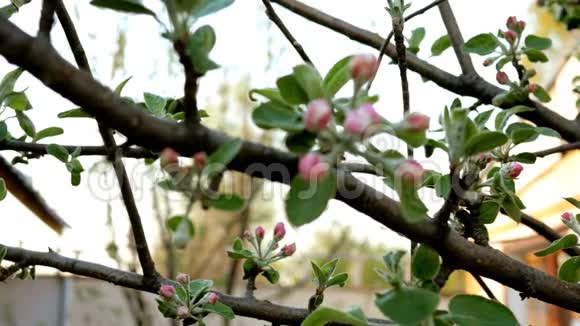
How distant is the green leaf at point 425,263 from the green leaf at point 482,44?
42cm

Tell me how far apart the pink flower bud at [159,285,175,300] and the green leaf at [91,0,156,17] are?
33cm

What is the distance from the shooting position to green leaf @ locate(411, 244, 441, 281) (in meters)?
0.47

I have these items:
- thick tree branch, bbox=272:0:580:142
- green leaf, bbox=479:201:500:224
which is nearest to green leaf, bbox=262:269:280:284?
green leaf, bbox=479:201:500:224

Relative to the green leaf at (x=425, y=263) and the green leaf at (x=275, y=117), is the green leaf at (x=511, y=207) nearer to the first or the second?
the green leaf at (x=425, y=263)

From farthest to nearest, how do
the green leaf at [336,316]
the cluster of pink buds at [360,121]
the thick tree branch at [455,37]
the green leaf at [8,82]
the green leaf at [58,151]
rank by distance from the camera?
the thick tree branch at [455,37] < the green leaf at [58,151] < the green leaf at [8,82] < the green leaf at [336,316] < the cluster of pink buds at [360,121]

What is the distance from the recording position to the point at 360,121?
0.32m

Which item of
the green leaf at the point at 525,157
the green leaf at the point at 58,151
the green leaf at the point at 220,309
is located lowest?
the green leaf at the point at 220,309

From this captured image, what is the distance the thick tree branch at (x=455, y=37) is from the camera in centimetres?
94

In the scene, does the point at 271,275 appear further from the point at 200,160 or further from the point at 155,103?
the point at 200,160

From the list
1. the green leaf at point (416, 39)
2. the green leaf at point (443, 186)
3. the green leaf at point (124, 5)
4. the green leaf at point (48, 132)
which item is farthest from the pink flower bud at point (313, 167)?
the green leaf at point (416, 39)

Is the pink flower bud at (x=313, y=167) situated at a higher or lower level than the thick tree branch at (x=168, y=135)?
lower

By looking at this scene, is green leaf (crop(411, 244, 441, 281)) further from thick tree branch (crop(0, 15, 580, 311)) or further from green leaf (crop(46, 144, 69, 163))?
green leaf (crop(46, 144, 69, 163))

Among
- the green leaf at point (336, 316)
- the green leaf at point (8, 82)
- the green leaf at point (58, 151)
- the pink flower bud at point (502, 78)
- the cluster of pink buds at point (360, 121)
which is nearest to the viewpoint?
the cluster of pink buds at point (360, 121)

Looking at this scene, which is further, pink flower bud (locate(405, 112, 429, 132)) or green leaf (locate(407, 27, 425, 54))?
green leaf (locate(407, 27, 425, 54))
